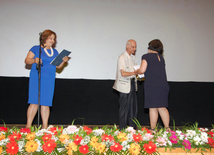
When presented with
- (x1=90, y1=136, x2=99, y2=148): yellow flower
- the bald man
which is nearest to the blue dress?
the bald man

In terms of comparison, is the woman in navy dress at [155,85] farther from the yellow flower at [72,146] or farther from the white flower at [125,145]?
the yellow flower at [72,146]

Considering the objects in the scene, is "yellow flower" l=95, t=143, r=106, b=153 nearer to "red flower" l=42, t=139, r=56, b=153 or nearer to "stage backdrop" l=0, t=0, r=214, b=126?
"red flower" l=42, t=139, r=56, b=153

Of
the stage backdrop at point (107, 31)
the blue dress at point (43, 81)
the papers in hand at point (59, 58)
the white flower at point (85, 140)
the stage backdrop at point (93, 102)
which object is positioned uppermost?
the stage backdrop at point (107, 31)

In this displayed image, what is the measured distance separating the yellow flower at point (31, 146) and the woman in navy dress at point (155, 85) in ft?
5.62

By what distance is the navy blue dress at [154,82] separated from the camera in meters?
2.62

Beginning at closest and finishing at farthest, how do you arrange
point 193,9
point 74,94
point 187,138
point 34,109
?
point 187,138 → point 34,109 → point 74,94 → point 193,9

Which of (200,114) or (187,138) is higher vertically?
(187,138)

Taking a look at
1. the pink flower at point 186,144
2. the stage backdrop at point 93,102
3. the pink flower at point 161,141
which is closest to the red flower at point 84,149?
the pink flower at point 161,141

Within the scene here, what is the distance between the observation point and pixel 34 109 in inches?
103

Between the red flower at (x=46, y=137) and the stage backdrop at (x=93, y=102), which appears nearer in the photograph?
the red flower at (x=46, y=137)

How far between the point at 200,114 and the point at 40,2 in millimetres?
4007

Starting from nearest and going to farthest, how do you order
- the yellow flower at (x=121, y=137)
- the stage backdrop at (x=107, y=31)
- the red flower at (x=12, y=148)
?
the red flower at (x=12, y=148) → the yellow flower at (x=121, y=137) → the stage backdrop at (x=107, y=31)

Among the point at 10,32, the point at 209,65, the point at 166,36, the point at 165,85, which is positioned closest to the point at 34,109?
the point at 165,85

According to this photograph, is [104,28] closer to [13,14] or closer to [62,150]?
[13,14]
